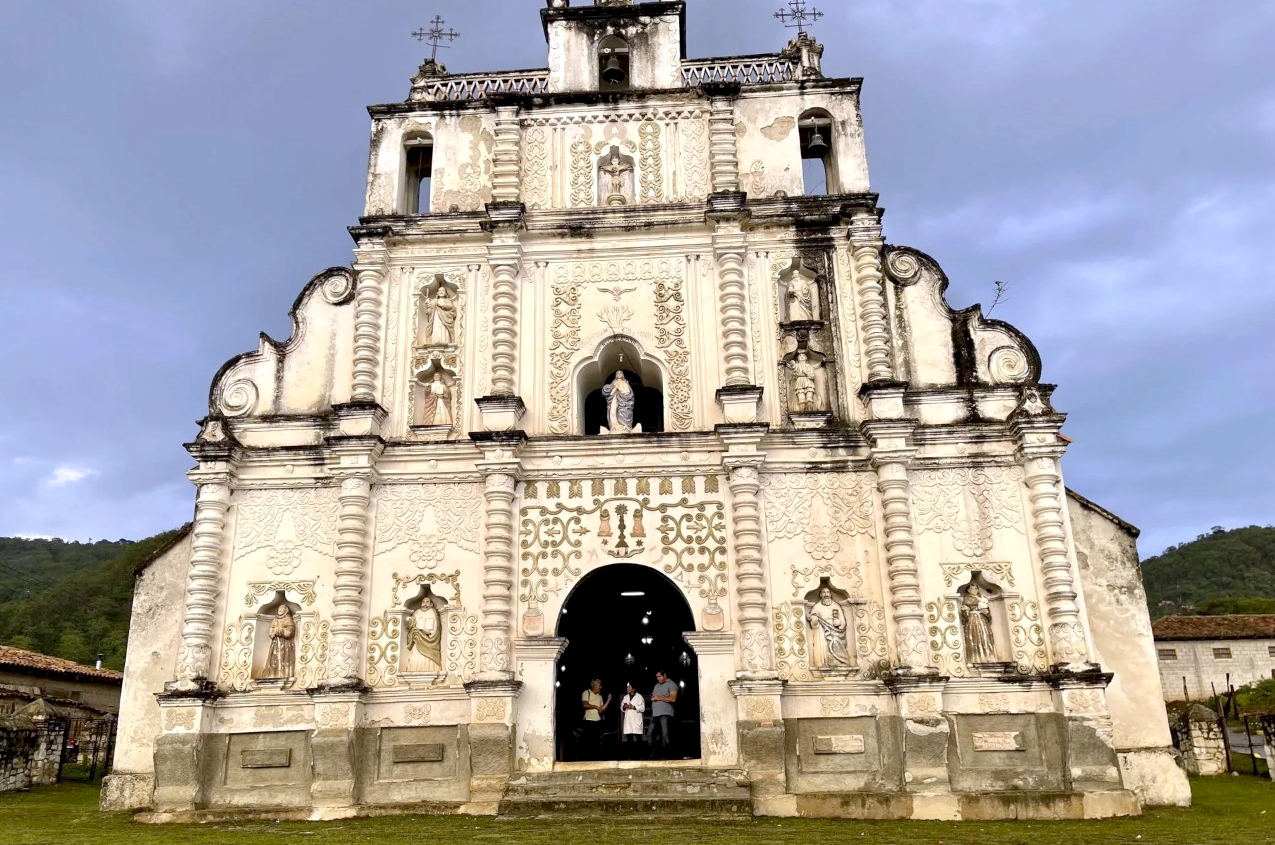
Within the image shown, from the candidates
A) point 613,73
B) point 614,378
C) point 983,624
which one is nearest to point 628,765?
point 983,624

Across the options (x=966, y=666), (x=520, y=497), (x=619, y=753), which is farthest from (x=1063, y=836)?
(x=520, y=497)

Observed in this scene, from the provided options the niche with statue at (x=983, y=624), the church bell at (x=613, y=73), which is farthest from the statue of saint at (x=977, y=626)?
the church bell at (x=613, y=73)

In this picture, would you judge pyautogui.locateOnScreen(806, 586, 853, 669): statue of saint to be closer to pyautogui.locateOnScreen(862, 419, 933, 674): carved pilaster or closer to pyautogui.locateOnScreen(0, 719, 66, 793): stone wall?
pyautogui.locateOnScreen(862, 419, 933, 674): carved pilaster

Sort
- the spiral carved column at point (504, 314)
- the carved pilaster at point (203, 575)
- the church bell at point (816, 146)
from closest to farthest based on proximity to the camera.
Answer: the carved pilaster at point (203, 575) < the spiral carved column at point (504, 314) < the church bell at point (816, 146)

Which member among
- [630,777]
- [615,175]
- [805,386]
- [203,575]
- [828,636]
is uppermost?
[615,175]

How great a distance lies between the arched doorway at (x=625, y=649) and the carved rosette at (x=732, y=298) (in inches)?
175

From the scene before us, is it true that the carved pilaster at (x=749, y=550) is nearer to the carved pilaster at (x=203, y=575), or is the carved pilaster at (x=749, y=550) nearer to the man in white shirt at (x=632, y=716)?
the man in white shirt at (x=632, y=716)

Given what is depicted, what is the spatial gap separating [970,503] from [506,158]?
10357 mm

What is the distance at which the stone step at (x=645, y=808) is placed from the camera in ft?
42.0

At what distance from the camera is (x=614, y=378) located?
17.0 meters

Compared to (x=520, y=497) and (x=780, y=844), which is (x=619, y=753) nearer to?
(x=520, y=497)

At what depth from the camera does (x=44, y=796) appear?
1905cm

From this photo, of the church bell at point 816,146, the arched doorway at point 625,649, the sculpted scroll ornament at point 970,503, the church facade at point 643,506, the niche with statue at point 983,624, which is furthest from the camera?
the church bell at point 816,146

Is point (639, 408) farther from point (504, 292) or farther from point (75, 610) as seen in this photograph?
point (75, 610)
